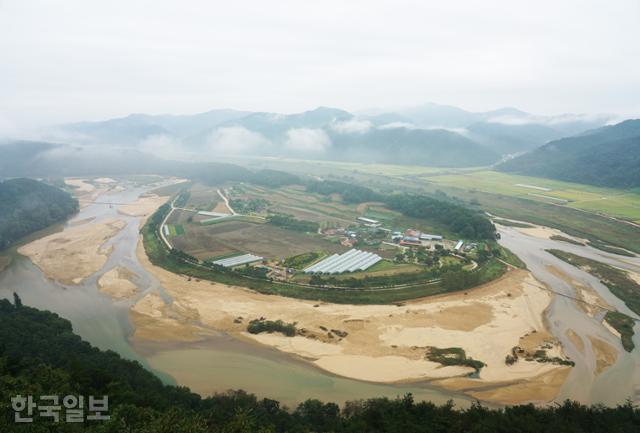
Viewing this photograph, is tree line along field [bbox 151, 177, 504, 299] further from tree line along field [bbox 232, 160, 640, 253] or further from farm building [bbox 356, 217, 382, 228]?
tree line along field [bbox 232, 160, 640, 253]

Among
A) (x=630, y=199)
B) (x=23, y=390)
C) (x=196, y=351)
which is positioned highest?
(x=630, y=199)

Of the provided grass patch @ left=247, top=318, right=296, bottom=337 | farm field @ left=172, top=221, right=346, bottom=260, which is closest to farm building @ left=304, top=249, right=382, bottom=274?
farm field @ left=172, top=221, right=346, bottom=260

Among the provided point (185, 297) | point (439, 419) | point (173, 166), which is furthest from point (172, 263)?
point (173, 166)

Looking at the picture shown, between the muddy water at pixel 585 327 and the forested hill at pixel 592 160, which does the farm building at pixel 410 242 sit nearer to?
the muddy water at pixel 585 327

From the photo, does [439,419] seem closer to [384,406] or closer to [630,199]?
[384,406]

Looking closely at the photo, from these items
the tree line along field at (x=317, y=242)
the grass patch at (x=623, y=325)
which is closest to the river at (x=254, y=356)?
the grass patch at (x=623, y=325)

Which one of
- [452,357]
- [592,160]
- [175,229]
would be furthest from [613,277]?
[592,160]

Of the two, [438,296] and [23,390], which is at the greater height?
[23,390]
